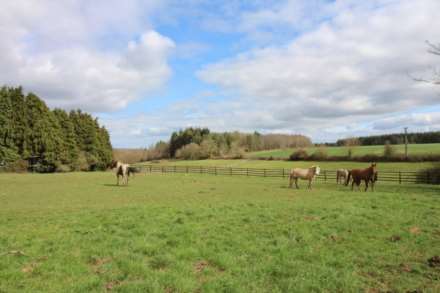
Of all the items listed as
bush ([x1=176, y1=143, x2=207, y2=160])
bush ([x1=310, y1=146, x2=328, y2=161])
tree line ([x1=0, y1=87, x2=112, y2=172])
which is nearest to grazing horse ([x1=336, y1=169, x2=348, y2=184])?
bush ([x1=310, y1=146, x2=328, y2=161])

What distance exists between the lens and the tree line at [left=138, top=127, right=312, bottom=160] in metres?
87.4

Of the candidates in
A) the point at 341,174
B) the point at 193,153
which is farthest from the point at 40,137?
the point at 193,153

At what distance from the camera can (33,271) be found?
14.9ft

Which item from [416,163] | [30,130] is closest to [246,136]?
[416,163]

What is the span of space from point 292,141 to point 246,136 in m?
18.6

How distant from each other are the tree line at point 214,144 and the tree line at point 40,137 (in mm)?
39791

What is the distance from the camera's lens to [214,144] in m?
88.8

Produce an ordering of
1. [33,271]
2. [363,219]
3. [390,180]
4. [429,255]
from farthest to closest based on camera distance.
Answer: [390,180], [363,219], [429,255], [33,271]

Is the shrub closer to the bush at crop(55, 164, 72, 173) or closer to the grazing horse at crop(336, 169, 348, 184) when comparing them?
the grazing horse at crop(336, 169, 348, 184)

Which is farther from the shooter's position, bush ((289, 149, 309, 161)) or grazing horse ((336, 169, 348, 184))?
bush ((289, 149, 309, 161))

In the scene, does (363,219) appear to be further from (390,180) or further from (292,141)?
(292,141)

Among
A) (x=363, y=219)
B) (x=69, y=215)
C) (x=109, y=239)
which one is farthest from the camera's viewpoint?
(x=69, y=215)

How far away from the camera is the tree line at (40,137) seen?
3888 cm

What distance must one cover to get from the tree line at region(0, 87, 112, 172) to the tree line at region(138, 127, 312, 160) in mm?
39791
